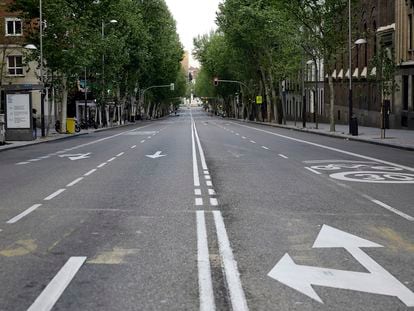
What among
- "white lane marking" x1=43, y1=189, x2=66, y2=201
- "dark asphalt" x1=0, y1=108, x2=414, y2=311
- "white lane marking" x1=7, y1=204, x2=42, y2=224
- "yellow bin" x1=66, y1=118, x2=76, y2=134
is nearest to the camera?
"dark asphalt" x1=0, y1=108, x2=414, y2=311

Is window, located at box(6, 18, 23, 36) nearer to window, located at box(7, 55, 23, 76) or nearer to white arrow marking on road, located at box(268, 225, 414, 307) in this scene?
window, located at box(7, 55, 23, 76)

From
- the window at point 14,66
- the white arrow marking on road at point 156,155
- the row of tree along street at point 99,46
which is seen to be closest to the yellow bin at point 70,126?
the row of tree along street at point 99,46

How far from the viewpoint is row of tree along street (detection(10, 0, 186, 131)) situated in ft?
136

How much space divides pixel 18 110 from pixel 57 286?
30.8m

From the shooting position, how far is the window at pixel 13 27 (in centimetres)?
6227

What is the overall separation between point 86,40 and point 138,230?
121 ft

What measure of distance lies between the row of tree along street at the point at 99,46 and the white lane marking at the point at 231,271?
34.5 metres

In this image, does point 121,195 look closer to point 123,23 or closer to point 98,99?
point 98,99

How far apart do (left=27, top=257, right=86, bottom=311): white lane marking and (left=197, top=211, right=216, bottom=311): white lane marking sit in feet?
4.01

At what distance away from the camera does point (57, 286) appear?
5707mm

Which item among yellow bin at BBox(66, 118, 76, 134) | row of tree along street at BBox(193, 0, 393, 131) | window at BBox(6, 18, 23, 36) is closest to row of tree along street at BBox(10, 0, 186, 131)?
yellow bin at BBox(66, 118, 76, 134)

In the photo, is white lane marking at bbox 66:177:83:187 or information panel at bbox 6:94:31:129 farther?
information panel at bbox 6:94:31:129

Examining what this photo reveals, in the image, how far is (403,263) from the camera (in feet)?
21.5

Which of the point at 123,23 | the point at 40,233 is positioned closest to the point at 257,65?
the point at 123,23
